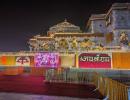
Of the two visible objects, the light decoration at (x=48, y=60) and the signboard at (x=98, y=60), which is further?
the light decoration at (x=48, y=60)

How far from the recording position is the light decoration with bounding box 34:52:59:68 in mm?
34812

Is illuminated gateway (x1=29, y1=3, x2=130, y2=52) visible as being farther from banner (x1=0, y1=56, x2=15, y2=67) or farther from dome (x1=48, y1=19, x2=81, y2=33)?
banner (x1=0, y1=56, x2=15, y2=67)

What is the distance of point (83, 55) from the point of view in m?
34.9

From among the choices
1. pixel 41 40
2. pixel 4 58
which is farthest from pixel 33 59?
pixel 41 40

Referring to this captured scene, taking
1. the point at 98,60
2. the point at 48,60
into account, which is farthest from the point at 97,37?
the point at 48,60

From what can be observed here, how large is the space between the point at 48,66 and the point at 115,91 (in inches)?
1020

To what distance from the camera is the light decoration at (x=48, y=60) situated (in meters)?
34.8

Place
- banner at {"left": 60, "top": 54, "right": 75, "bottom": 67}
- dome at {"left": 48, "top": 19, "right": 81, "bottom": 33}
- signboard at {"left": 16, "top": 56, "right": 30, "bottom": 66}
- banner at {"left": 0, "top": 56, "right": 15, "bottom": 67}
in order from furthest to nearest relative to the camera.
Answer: dome at {"left": 48, "top": 19, "right": 81, "bottom": 33}, banner at {"left": 0, "top": 56, "right": 15, "bottom": 67}, signboard at {"left": 16, "top": 56, "right": 30, "bottom": 66}, banner at {"left": 60, "top": 54, "right": 75, "bottom": 67}

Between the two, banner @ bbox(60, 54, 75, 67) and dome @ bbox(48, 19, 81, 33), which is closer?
banner @ bbox(60, 54, 75, 67)

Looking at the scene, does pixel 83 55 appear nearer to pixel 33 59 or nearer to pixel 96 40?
pixel 33 59

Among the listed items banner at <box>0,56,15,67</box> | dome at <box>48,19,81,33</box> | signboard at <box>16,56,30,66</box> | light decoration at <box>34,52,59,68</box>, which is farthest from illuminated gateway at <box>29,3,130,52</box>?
light decoration at <box>34,52,59,68</box>

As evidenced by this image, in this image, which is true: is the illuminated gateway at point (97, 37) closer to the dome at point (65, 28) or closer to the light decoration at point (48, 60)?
the dome at point (65, 28)

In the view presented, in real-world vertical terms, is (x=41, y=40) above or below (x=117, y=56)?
above

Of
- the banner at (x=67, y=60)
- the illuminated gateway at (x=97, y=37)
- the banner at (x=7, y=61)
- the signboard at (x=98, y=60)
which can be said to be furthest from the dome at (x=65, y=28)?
the signboard at (x=98, y=60)
